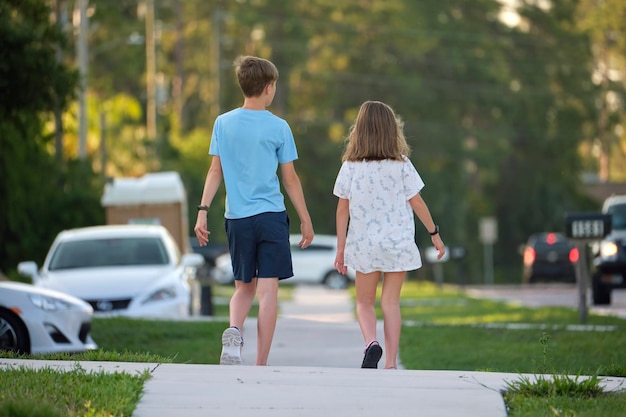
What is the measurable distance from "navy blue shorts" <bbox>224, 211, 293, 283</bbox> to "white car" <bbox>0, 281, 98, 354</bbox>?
12.8 feet

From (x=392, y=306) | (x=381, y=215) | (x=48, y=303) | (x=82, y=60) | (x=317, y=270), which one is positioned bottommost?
(x=317, y=270)

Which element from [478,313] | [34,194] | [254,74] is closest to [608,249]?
[478,313]

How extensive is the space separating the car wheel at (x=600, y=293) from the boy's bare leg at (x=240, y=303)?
1655 cm

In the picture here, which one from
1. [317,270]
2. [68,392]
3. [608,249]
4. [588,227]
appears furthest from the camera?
[317,270]

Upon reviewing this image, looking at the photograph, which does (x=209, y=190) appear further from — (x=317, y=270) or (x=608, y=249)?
(x=317, y=270)

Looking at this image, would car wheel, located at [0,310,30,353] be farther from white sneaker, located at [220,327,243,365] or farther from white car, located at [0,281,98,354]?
white sneaker, located at [220,327,243,365]

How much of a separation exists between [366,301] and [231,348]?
3.88 ft

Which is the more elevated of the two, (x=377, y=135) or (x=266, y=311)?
(x=377, y=135)

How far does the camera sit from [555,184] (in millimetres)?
74188

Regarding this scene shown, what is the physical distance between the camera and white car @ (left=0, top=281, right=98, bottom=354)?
1297 cm

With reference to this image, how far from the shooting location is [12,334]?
42.6 ft

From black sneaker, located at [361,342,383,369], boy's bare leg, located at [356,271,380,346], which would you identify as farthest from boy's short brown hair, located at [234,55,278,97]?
black sneaker, located at [361,342,383,369]

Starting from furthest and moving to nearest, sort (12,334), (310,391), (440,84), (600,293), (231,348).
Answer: (440,84) → (600,293) → (12,334) → (231,348) → (310,391)

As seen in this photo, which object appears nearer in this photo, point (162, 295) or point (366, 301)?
point (366, 301)
